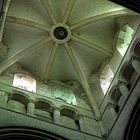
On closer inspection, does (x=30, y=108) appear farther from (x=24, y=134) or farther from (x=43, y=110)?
(x=24, y=134)

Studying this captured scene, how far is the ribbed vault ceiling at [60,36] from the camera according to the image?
1734 cm

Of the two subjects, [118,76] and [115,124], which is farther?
[118,76]

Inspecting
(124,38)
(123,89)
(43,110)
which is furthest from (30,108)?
(124,38)

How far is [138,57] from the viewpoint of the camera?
1434cm

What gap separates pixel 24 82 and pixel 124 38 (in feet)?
19.1

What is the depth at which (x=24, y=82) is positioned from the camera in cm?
1648

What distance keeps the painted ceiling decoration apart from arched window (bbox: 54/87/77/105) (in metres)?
0.90

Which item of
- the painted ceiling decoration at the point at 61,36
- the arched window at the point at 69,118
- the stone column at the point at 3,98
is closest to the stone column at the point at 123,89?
the arched window at the point at 69,118

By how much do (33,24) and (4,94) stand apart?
4986 mm

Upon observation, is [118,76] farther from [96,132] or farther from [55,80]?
[55,80]

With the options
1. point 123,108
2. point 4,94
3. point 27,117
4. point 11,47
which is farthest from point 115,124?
point 11,47

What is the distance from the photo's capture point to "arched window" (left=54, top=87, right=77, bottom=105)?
54.1 ft

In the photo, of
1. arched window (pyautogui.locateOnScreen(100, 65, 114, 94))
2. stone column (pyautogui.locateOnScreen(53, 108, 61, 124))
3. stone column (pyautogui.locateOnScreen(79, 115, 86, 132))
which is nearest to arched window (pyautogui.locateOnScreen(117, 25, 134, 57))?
arched window (pyautogui.locateOnScreen(100, 65, 114, 94))

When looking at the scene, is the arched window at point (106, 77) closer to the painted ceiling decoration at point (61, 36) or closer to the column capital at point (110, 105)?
the painted ceiling decoration at point (61, 36)
